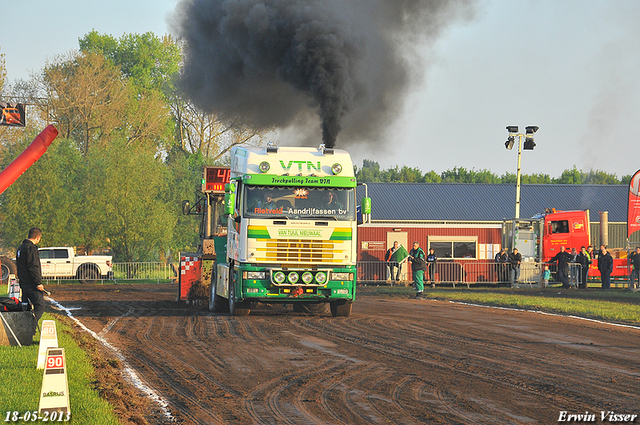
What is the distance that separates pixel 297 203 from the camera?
51.2ft

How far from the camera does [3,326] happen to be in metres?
10.8

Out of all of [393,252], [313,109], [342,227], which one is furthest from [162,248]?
[342,227]

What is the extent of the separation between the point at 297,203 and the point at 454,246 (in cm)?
2244

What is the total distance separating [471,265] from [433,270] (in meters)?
1.87

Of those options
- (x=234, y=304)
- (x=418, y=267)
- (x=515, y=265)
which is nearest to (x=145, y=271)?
(x=418, y=267)

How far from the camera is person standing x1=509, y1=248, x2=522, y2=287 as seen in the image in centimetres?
3189

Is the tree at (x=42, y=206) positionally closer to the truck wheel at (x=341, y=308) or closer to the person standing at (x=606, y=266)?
the truck wheel at (x=341, y=308)

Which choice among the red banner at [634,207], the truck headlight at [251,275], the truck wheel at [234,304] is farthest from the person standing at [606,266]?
the truck headlight at [251,275]

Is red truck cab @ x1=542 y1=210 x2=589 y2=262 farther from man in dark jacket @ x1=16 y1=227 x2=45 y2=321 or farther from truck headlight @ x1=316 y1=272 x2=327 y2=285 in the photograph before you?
man in dark jacket @ x1=16 y1=227 x2=45 y2=321

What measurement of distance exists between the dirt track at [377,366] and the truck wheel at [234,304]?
1.15 feet

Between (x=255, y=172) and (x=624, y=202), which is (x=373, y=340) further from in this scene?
(x=624, y=202)

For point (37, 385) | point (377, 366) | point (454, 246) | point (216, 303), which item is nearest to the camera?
point (37, 385)

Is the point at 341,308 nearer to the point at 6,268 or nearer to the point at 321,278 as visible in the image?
the point at 321,278

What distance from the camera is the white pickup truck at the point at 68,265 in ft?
112
